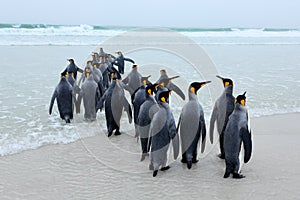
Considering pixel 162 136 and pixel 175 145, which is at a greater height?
pixel 162 136

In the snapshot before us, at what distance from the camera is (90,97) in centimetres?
664

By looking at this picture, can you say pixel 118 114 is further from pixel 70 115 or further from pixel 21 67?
pixel 21 67

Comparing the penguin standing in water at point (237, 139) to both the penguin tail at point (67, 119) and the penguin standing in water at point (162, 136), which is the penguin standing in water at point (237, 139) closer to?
the penguin standing in water at point (162, 136)

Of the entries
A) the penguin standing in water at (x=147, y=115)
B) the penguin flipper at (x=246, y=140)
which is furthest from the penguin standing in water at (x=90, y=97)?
the penguin flipper at (x=246, y=140)

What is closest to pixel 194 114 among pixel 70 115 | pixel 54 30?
pixel 70 115

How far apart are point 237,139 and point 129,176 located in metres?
1.31

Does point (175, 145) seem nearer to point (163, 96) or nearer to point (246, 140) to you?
point (163, 96)

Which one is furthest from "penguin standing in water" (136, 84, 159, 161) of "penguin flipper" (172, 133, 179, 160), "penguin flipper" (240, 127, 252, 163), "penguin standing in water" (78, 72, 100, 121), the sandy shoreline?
"penguin standing in water" (78, 72, 100, 121)

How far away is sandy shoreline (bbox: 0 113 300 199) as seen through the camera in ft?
12.0

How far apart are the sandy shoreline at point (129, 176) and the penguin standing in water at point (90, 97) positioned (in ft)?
4.44

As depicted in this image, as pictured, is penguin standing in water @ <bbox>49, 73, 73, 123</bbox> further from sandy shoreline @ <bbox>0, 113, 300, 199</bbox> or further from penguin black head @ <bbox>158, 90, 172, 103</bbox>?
penguin black head @ <bbox>158, 90, 172, 103</bbox>

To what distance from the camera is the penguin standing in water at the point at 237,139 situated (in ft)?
13.1

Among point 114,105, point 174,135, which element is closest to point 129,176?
point 174,135

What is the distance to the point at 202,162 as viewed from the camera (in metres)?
4.53
